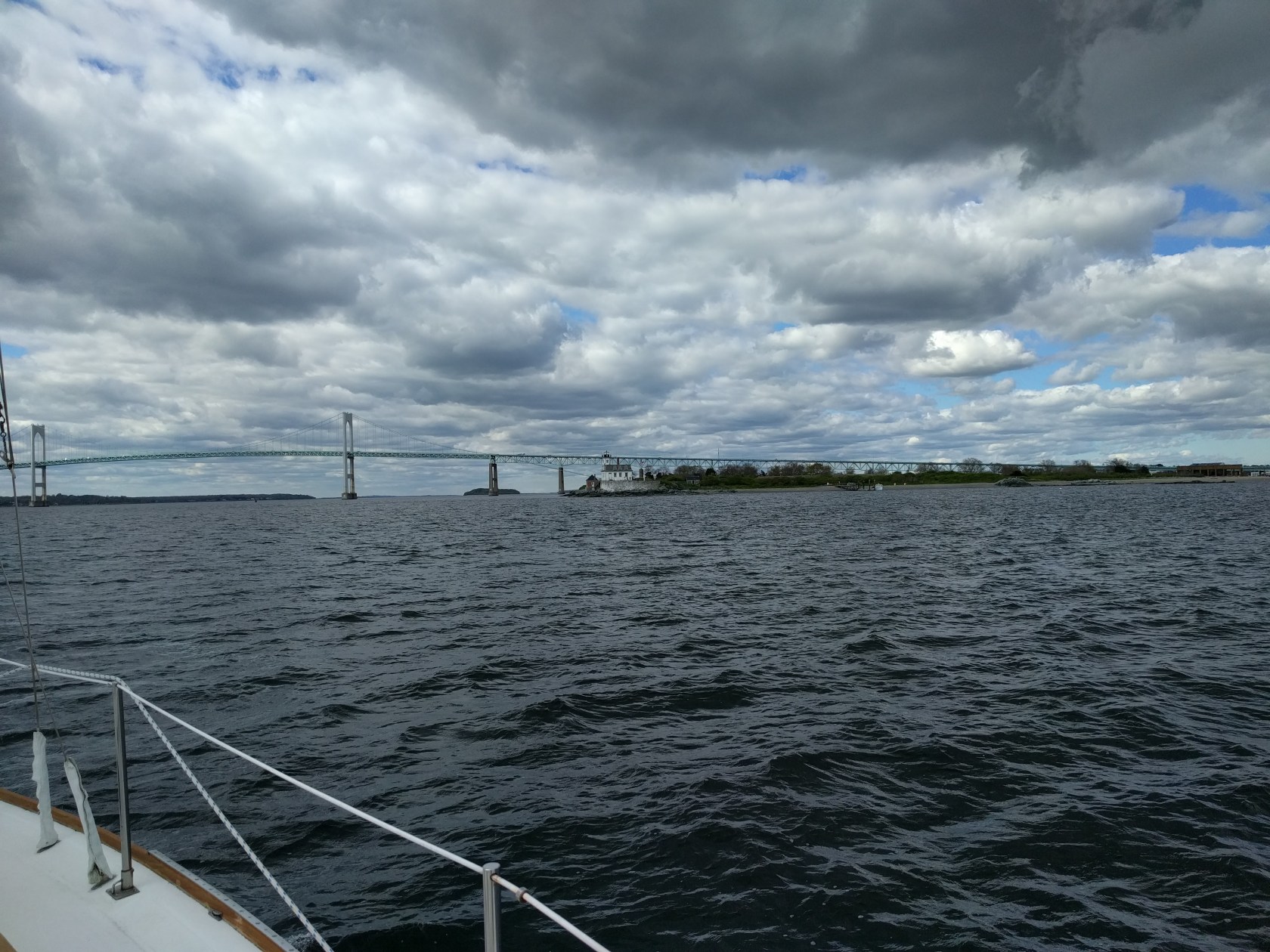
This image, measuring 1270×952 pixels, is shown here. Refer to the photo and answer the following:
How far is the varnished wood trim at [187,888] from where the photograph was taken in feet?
14.2

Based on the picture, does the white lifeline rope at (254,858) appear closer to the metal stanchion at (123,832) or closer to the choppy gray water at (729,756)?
the metal stanchion at (123,832)

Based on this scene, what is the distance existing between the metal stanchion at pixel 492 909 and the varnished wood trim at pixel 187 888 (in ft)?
6.61

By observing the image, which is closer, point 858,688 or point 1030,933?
point 1030,933

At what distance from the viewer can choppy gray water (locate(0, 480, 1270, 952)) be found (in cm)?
751

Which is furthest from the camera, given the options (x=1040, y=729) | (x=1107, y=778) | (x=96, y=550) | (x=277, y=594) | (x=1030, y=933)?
(x=96, y=550)

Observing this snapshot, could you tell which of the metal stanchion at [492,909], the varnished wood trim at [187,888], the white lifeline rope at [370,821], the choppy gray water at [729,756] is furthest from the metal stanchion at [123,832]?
the metal stanchion at [492,909]

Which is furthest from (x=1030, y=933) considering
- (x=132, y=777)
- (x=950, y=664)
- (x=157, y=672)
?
(x=157, y=672)

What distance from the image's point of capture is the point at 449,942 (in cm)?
704

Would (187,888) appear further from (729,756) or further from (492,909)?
(729,756)

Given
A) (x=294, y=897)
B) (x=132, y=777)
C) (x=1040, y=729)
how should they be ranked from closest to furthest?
(x=294, y=897) → (x=132, y=777) → (x=1040, y=729)

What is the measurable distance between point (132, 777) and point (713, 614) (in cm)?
1550

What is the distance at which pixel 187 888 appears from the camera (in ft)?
16.1

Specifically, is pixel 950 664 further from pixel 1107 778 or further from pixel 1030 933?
pixel 1030 933

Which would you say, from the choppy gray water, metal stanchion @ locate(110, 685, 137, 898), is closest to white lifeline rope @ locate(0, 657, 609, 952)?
metal stanchion @ locate(110, 685, 137, 898)
